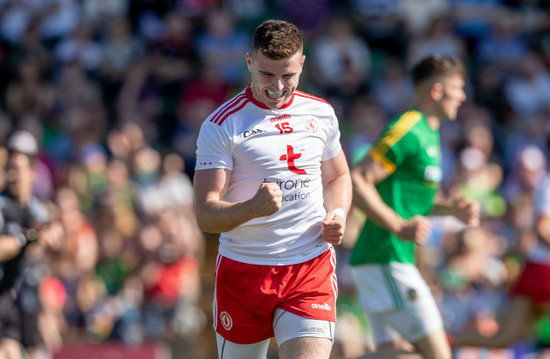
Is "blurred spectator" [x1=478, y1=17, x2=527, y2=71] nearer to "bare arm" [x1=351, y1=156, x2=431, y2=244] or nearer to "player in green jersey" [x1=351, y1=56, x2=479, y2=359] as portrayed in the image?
"player in green jersey" [x1=351, y1=56, x2=479, y2=359]

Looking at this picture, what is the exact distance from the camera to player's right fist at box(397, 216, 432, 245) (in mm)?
5883

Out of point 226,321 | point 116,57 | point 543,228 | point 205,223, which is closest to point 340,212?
point 205,223

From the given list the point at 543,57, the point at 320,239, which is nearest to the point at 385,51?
the point at 543,57

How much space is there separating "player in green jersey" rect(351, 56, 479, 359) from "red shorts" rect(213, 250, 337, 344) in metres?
1.12

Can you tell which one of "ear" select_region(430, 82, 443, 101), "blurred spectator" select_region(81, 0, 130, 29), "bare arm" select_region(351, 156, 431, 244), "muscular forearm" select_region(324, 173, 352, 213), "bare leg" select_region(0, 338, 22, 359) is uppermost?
"blurred spectator" select_region(81, 0, 130, 29)

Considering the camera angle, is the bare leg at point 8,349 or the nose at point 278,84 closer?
the nose at point 278,84

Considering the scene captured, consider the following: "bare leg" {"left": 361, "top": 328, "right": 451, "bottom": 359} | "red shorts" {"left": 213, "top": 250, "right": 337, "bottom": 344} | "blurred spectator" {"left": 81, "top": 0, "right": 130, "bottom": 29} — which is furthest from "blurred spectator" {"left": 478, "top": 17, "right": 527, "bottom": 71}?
"red shorts" {"left": 213, "top": 250, "right": 337, "bottom": 344}

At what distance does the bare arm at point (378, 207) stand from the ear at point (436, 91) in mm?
692

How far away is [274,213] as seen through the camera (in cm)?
490

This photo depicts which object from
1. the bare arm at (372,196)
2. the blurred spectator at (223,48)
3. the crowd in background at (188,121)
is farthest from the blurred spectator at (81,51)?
the bare arm at (372,196)

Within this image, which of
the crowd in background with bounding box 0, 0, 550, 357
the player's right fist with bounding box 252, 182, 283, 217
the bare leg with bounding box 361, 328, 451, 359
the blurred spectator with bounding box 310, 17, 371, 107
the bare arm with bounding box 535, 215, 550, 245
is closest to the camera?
the player's right fist with bounding box 252, 182, 283, 217

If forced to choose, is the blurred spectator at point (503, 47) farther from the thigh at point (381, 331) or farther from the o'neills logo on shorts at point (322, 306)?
the o'neills logo on shorts at point (322, 306)

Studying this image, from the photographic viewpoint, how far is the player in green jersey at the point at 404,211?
6207 millimetres

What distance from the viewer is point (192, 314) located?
1169cm
